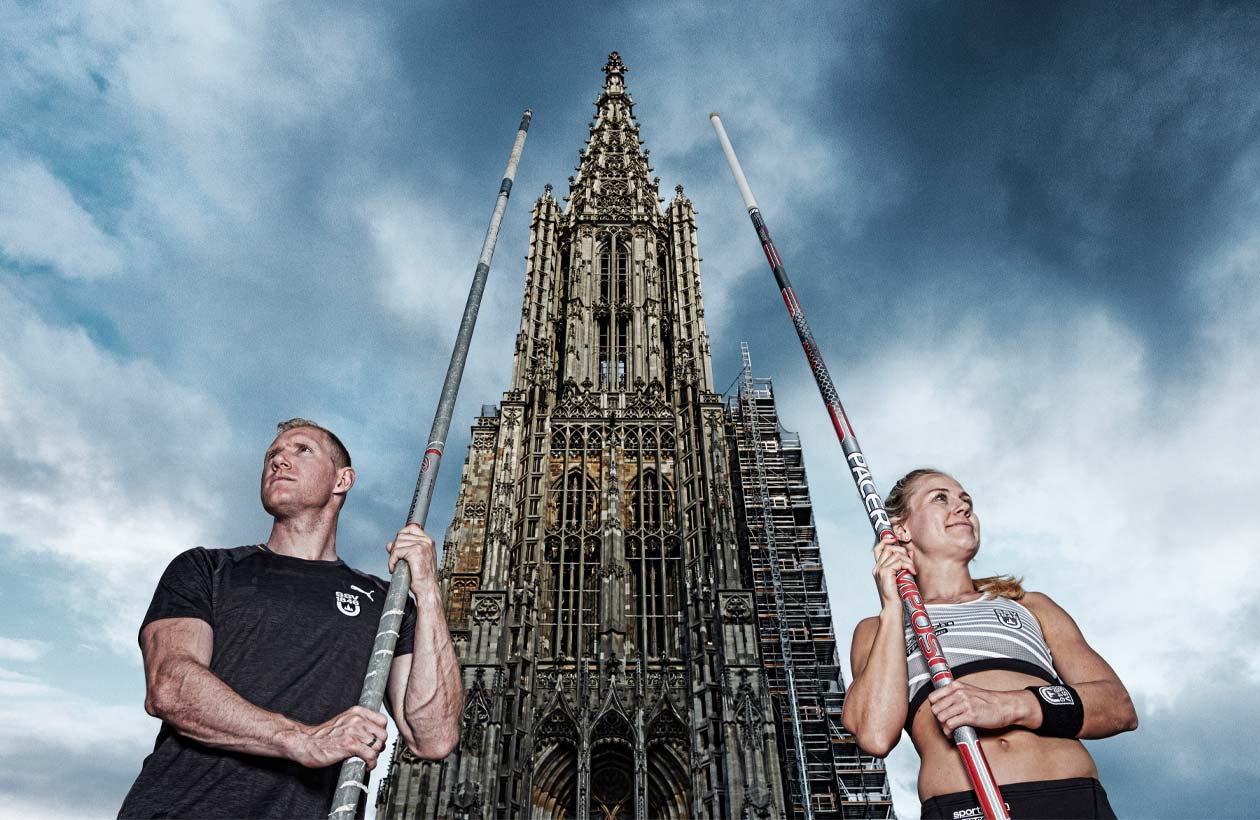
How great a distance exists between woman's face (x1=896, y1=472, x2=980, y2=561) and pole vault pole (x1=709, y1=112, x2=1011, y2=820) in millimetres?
237

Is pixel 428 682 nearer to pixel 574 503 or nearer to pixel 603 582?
pixel 603 582

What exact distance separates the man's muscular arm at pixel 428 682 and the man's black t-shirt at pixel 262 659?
0.26m

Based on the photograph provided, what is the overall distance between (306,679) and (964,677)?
2.79m

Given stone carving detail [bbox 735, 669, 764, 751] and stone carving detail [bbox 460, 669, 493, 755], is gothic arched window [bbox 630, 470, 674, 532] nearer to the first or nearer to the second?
stone carving detail [bbox 735, 669, 764, 751]

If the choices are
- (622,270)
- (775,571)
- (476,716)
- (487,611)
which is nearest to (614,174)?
(622,270)

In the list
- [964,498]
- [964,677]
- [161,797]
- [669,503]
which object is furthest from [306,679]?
[669,503]

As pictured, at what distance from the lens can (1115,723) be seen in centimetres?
296

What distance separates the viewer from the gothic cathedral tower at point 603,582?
19438 mm

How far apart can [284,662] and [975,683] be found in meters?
2.92

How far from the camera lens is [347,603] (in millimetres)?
3434

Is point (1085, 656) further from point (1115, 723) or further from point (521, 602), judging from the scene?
point (521, 602)

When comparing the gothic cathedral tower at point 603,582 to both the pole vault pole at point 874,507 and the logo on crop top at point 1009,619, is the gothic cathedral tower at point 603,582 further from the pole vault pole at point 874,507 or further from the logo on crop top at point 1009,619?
the logo on crop top at point 1009,619

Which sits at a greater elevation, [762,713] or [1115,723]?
[762,713]

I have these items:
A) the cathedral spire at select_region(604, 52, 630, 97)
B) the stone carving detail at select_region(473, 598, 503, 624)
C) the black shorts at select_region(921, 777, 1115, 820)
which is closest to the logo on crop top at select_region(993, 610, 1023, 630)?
the black shorts at select_region(921, 777, 1115, 820)
